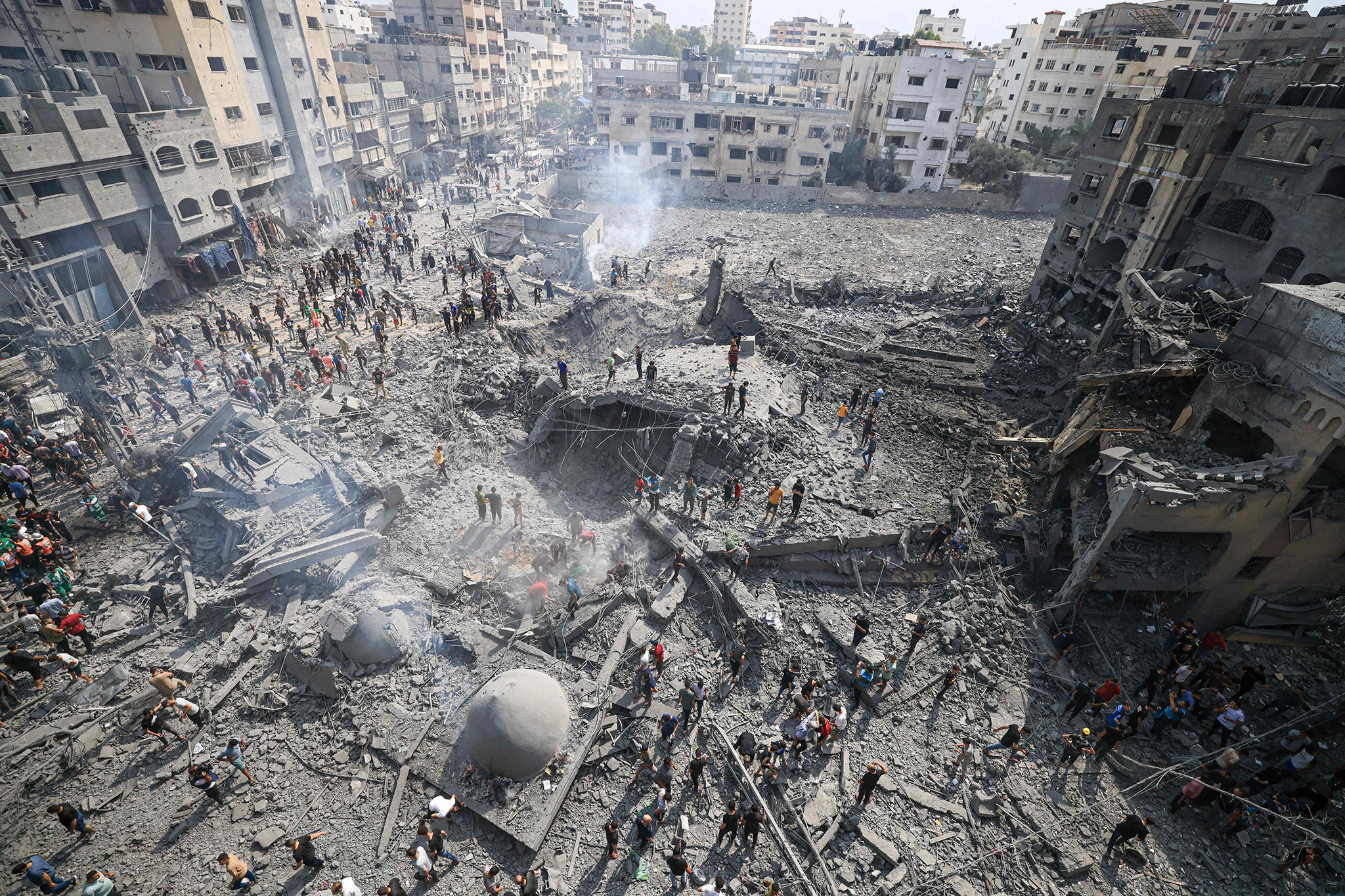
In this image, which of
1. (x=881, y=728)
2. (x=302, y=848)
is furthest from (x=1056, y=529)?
(x=302, y=848)

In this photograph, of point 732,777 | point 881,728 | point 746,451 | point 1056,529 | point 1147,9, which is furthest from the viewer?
point 1147,9

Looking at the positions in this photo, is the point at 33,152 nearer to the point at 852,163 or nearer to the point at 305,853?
the point at 305,853

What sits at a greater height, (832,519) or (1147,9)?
(1147,9)

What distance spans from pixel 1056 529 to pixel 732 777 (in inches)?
436

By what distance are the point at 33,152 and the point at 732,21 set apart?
458 feet

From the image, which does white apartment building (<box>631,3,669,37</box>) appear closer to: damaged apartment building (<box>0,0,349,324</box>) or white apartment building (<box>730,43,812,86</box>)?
white apartment building (<box>730,43,812,86</box>)

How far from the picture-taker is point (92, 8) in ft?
90.8

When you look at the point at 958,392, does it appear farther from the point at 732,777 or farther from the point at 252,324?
the point at 252,324

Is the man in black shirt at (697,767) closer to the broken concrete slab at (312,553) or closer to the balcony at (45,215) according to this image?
the broken concrete slab at (312,553)

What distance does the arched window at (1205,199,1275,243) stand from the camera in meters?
22.2

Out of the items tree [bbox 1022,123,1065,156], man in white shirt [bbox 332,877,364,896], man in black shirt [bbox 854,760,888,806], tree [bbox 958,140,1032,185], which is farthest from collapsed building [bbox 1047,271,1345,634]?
tree [bbox 1022,123,1065,156]

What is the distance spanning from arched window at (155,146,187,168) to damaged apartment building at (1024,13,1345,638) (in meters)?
37.5

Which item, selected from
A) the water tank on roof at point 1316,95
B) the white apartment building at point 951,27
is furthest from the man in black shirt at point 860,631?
the white apartment building at point 951,27

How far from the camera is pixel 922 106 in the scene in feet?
159
